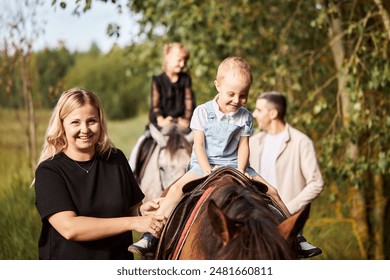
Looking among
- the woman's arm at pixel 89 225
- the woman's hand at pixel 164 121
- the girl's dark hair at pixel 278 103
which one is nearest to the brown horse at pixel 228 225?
the woman's arm at pixel 89 225

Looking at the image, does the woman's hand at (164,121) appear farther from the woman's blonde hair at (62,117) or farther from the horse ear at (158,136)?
the woman's blonde hair at (62,117)

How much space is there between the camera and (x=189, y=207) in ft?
13.3

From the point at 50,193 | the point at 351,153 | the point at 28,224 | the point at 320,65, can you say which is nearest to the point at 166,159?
the point at 28,224

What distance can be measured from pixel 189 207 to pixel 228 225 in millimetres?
763

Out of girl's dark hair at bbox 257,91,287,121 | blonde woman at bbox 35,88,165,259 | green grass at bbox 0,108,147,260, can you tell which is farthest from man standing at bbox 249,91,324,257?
blonde woman at bbox 35,88,165,259

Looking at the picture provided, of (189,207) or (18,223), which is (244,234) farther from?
(18,223)

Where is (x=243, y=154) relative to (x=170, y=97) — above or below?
below

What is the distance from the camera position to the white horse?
809 centimetres

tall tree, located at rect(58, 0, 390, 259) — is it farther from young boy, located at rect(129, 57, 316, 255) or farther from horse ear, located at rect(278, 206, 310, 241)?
horse ear, located at rect(278, 206, 310, 241)

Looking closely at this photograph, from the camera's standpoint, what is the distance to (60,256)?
3762 millimetres

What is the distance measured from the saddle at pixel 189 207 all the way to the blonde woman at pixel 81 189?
13 cm

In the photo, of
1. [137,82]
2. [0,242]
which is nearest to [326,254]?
[0,242]

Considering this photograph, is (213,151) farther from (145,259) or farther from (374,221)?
(374,221)

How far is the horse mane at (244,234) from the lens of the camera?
10.7ft
